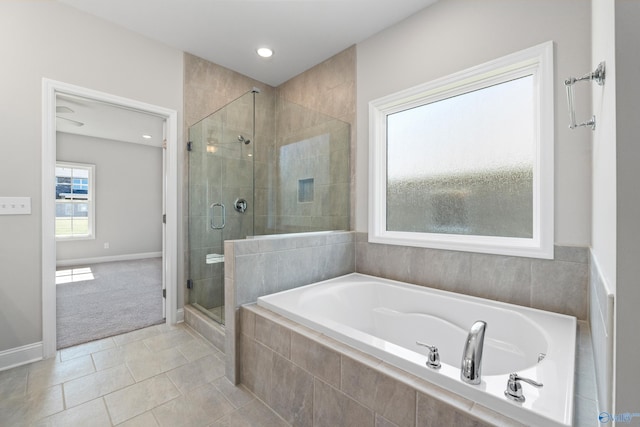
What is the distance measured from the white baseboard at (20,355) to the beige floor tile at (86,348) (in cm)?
15

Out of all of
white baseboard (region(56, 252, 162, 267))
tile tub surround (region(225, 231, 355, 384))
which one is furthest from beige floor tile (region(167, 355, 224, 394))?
white baseboard (region(56, 252, 162, 267))

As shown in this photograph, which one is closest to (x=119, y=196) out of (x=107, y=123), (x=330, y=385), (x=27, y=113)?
(x=107, y=123)

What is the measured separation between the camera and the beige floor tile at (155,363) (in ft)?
6.18

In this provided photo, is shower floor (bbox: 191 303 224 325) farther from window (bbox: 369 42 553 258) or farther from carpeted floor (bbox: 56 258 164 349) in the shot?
window (bbox: 369 42 553 258)

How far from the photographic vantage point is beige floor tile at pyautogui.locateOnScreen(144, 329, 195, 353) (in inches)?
89.0

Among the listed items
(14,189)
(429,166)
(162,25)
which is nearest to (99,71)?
(162,25)

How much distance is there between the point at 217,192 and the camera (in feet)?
8.80

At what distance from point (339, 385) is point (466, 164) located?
1751 millimetres

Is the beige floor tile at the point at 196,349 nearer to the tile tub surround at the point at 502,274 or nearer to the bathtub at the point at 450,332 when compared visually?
the bathtub at the point at 450,332

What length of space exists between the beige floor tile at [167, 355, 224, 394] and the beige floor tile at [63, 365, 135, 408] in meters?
0.27

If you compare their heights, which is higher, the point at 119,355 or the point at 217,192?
the point at 217,192

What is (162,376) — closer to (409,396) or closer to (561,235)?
(409,396)

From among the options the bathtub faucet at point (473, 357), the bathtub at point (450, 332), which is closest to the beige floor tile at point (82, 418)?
the bathtub at point (450, 332)

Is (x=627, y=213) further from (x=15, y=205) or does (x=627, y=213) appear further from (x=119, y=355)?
(x=15, y=205)
